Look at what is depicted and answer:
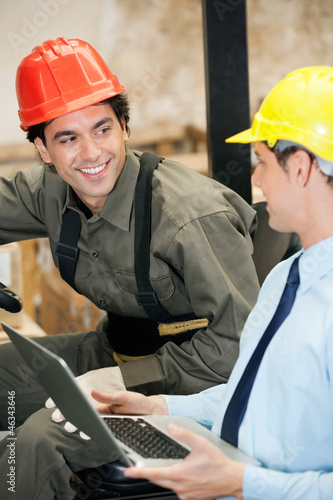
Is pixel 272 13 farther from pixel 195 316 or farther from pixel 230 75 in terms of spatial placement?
pixel 195 316

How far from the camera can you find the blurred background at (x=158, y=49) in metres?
5.07

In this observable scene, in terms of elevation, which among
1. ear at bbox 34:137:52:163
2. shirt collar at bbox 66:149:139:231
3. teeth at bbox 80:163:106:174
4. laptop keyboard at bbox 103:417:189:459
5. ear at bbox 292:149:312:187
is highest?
ear at bbox 292:149:312:187

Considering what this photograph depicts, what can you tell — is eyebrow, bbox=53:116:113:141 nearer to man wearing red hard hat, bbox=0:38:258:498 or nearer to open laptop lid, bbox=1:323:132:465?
man wearing red hard hat, bbox=0:38:258:498

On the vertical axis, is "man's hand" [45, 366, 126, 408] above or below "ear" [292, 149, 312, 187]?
below

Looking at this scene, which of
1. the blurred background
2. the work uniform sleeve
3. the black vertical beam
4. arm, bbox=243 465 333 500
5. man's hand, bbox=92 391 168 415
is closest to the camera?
arm, bbox=243 465 333 500

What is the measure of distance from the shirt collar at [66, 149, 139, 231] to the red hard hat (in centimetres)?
22

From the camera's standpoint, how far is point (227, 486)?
130cm

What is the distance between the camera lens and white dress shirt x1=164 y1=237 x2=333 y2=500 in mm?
1270

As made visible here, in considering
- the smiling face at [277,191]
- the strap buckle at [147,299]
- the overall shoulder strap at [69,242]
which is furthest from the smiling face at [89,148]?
the smiling face at [277,191]

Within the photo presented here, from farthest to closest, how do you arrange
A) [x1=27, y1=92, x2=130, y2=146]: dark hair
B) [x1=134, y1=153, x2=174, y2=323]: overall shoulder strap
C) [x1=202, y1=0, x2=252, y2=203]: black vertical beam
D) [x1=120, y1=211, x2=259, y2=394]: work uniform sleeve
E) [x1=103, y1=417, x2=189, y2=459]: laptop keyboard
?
[x1=202, y1=0, x2=252, y2=203]: black vertical beam → [x1=27, y1=92, x2=130, y2=146]: dark hair → [x1=134, y1=153, x2=174, y2=323]: overall shoulder strap → [x1=120, y1=211, x2=259, y2=394]: work uniform sleeve → [x1=103, y1=417, x2=189, y2=459]: laptop keyboard

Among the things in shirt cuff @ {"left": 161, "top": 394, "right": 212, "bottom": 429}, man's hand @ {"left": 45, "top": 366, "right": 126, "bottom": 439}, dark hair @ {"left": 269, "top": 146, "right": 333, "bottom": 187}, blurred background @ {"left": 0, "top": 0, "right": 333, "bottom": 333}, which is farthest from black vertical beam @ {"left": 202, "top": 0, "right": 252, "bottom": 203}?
blurred background @ {"left": 0, "top": 0, "right": 333, "bottom": 333}

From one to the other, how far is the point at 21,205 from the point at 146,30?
3.29 meters

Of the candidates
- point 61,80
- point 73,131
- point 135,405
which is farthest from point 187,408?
point 61,80

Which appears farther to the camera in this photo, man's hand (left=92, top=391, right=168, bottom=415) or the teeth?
the teeth
